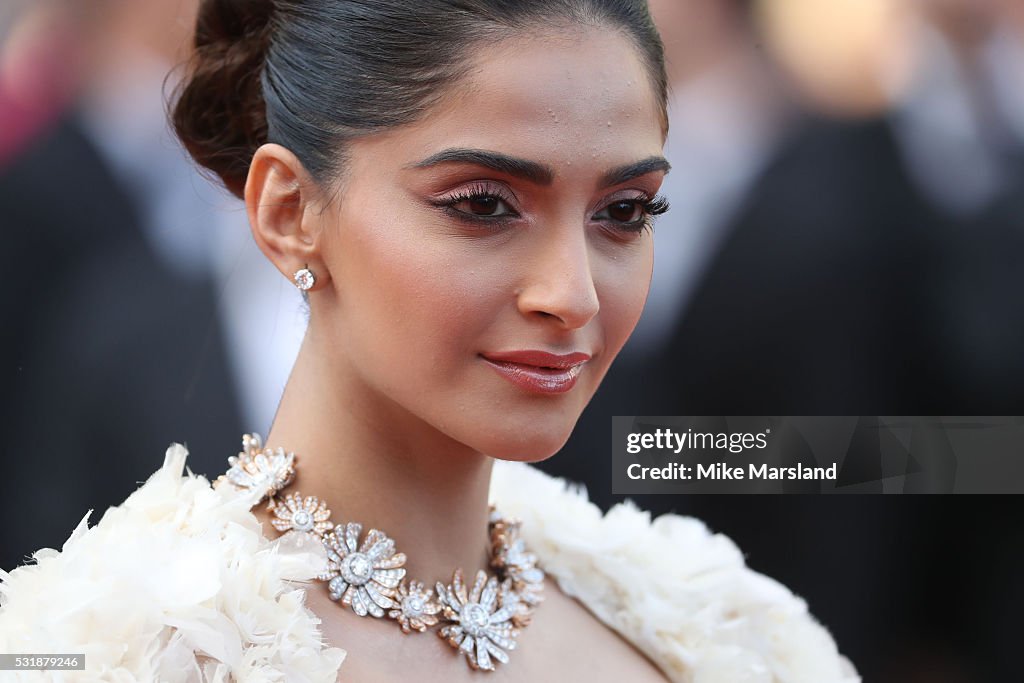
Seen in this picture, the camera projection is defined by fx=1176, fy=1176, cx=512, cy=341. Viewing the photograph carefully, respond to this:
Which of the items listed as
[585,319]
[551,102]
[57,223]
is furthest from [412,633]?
[57,223]

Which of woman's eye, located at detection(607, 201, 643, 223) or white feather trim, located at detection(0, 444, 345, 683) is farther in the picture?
woman's eye, located at detection(607, 201, 643, 223)

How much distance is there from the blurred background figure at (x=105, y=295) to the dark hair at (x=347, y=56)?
0.93m

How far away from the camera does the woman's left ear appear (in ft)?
5.27

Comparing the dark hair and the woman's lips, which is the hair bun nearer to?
the dark hair

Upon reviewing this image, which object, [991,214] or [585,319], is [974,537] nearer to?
[991,214]

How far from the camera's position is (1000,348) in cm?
317

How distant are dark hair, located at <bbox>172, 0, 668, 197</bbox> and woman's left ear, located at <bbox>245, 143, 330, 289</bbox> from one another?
3 cm

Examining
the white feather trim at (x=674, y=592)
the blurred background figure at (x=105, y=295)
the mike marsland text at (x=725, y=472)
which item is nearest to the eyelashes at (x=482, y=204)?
the white feather trim at (x=674, y=592)

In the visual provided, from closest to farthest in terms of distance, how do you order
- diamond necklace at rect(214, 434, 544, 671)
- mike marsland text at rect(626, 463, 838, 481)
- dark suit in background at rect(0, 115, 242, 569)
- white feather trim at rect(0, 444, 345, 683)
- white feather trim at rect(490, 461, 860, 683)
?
white feather trim at rect(0, 444, 345, 683) < diamond necklace at rect(214, 434, 544, 671) < white feather trim at rect(490, 461, 860, 683) < mike marsland text at rect(626, 463, 838, 481) < dark suit in background at rect(0, 115, 242, 569)

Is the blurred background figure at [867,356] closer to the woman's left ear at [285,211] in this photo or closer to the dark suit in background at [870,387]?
the dark suit in background at [870,387]

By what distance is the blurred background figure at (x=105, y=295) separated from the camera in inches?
114

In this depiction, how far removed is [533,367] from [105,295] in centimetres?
185

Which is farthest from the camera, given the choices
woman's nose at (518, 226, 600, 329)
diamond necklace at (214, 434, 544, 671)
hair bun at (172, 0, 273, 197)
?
hair bun at (172, 0, 273, 197)

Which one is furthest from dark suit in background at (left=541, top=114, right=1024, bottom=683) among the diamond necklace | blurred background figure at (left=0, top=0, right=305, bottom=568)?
the diamond necklace
